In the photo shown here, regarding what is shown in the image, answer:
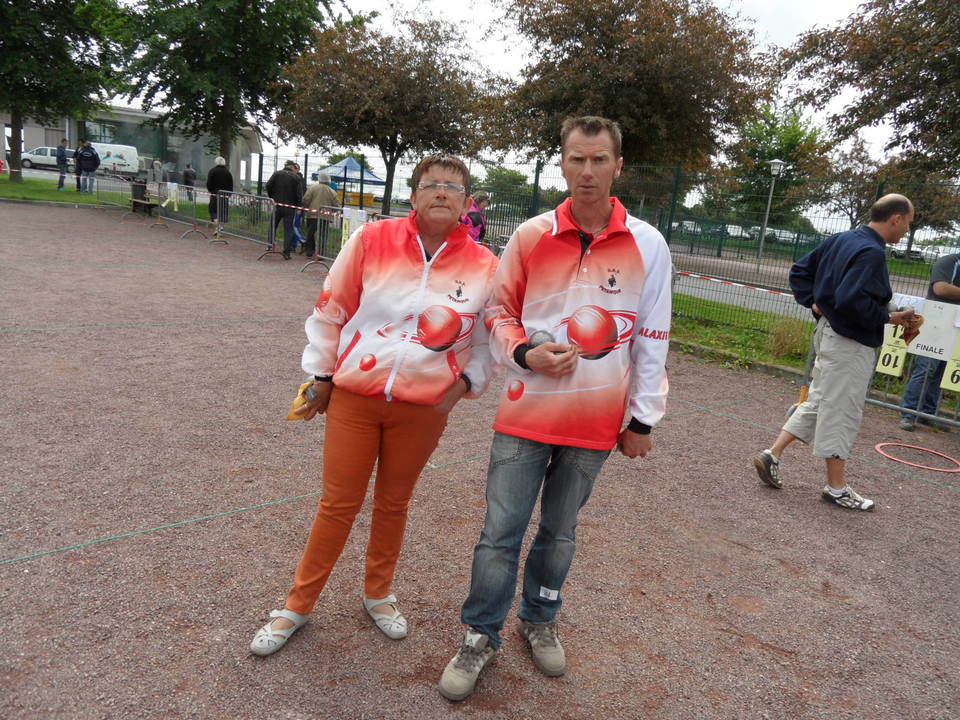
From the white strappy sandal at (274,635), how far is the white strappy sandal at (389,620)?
26cm

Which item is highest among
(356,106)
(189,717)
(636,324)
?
(356,106)

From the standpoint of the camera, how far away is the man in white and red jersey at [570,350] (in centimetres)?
250

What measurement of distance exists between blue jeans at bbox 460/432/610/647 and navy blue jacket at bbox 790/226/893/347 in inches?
97.5

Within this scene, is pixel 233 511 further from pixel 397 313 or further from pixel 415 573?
pixel 397 313

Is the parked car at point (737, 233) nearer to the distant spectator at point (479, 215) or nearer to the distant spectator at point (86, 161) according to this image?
the distant spectator at point (479, 215)

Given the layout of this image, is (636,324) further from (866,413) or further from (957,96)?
(957,96)

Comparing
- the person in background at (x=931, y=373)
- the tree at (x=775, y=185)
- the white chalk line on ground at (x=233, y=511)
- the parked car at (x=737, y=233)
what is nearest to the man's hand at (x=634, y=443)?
the white chalk line on ground at (x=233, y=511)

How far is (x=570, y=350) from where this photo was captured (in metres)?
2.40

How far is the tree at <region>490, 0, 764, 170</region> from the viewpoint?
1691 centimetres

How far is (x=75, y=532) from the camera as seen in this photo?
3.44 metres

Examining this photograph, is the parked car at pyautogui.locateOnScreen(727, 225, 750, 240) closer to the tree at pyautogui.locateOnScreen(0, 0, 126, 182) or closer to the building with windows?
the tree at pyautogui.locateOnScreen(0, 0, 126, 182)

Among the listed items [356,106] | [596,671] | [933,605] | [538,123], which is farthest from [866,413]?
[356,106]

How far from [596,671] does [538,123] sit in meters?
17.3

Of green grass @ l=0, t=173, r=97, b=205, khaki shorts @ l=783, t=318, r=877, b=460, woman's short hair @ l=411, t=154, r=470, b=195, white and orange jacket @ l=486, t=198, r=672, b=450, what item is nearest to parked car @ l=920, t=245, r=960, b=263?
khaki shorts @ l=783, t=318, r=877, b=460
